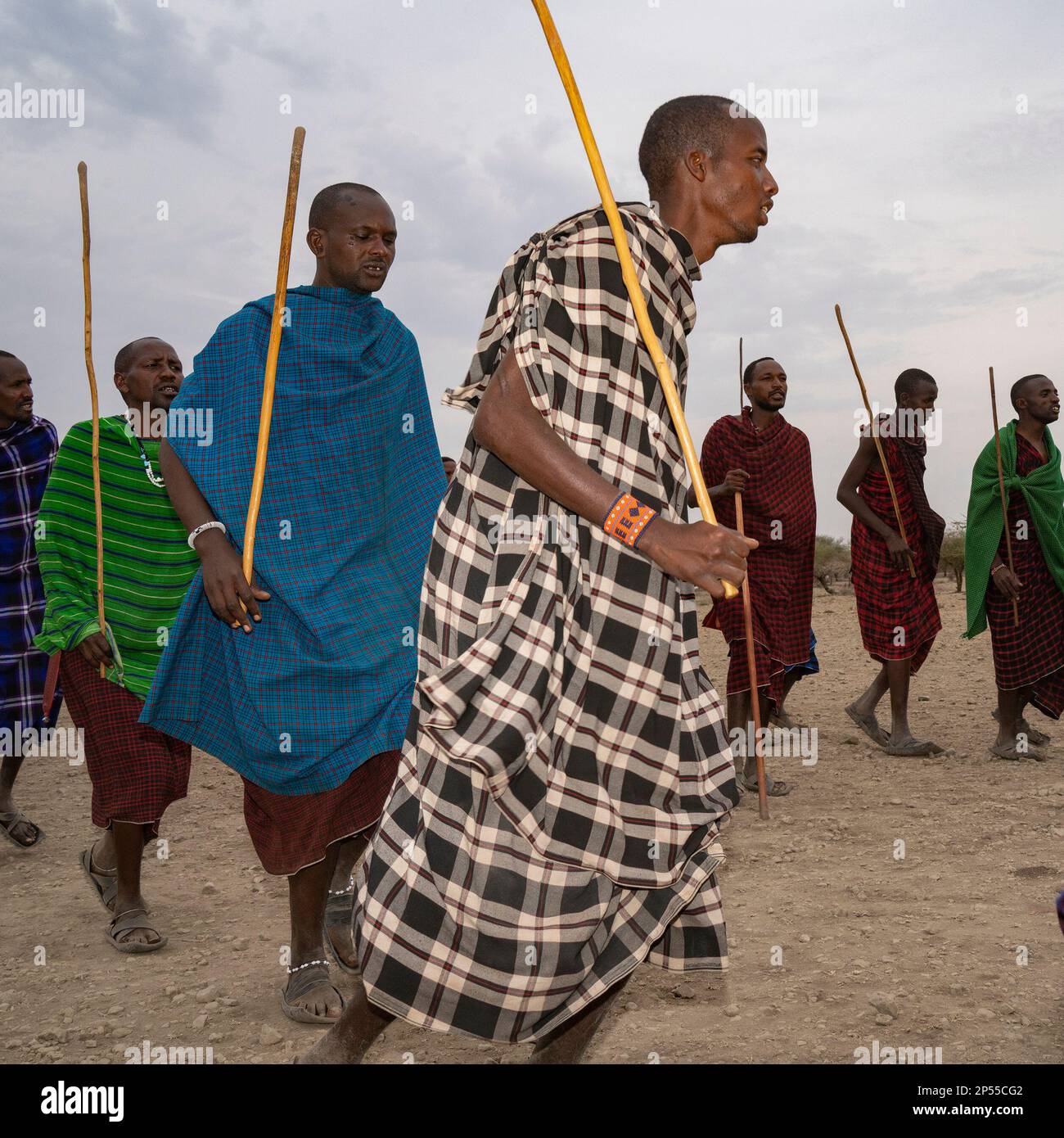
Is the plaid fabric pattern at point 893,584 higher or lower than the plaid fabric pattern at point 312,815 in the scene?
higher

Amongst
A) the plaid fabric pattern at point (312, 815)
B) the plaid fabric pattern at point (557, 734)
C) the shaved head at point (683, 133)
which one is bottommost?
the plaid fabric pattern at point (312, 815)

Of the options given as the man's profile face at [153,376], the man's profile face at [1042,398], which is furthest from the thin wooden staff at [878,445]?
the man's profile face at [153,376]

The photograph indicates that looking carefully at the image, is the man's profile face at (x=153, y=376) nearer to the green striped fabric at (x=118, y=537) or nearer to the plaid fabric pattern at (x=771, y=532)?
the green striped fabric at (x=118, y=537)

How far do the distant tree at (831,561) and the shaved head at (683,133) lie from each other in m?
25.0

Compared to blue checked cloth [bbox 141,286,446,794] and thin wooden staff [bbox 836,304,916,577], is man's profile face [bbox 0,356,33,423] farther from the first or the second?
thin wooden staff [bbox 836,304,916,577]

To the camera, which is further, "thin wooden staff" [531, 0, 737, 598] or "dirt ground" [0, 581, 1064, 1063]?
"dirt ground" [0, 581, 1064, 1063]

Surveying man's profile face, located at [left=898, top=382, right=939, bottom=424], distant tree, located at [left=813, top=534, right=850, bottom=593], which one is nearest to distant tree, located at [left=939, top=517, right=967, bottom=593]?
distant tree, located at [left=813, top=534, right=850, bottom=593]

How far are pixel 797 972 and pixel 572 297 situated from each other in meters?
2.47

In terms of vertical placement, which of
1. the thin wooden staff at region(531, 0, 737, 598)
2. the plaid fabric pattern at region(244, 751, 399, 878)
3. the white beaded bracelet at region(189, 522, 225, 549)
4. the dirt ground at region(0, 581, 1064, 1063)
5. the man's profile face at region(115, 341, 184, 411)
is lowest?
the dirt ground at region(0, 581, 1064, 1063)

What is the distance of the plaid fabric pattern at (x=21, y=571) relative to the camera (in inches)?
252

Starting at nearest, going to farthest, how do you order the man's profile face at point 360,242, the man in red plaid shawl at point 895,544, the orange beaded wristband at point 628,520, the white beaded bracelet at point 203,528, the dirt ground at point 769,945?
the orange beaded wristband at point 628,520, the dirt ground at point 769,945, the white beaded bracelet at point 203,528, the man's profile face at point 360,242, the man in red plaid shawl at point 895,544

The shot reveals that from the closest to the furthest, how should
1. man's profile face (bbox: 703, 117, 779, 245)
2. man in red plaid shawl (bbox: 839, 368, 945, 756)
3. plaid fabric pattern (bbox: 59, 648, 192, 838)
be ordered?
man's profile face (bbox: 703, 117, 779, 245) < plaid fabric pattern (bbox: 59, 648, 192, 838) < man in red plaid shawl (bbox: 839, 368, 945, 756)

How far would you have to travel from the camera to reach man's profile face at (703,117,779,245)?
2820 millimetres

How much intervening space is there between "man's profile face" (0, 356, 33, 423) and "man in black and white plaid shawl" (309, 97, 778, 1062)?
4381 millimetres
